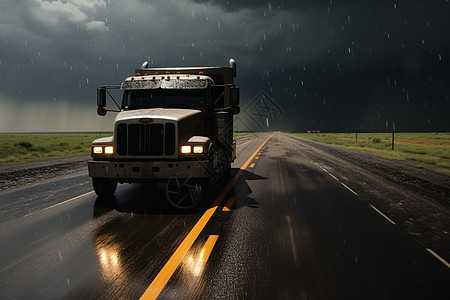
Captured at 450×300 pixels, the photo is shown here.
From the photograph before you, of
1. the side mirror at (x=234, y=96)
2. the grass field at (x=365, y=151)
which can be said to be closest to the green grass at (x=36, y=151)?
the grass field at (x=365, y=151)

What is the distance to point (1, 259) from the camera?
377cm

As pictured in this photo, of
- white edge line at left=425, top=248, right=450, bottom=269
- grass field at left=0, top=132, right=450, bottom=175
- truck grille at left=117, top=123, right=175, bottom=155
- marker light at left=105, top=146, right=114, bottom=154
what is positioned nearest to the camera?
white edge line at left=425, top=248, right=450, bottom=269

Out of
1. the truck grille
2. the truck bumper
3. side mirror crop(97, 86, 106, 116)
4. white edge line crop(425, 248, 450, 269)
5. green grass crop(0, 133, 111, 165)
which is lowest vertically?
white edge line crop(425, 248, 450, 269)

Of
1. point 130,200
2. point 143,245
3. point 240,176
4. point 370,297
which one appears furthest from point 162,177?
point 240,176

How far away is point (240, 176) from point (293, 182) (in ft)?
6.64

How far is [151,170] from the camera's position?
6199 millimetres

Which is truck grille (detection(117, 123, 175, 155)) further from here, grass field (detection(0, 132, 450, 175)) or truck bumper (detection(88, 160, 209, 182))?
grass field (detection(0, 132, 450, 175))

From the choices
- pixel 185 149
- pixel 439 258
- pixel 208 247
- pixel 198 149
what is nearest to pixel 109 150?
pixel 185 149

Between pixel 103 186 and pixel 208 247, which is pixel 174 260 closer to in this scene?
pixel 208 247

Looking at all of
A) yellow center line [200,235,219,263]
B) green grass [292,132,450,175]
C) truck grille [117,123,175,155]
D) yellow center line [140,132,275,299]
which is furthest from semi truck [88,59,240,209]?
green grass [292,132,450,175]

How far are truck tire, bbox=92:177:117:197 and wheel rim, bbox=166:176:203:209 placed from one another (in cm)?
142

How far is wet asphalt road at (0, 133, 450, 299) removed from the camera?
3068 mm

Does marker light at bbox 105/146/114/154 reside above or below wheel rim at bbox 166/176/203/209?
above

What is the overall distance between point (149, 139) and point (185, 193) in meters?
1.95
